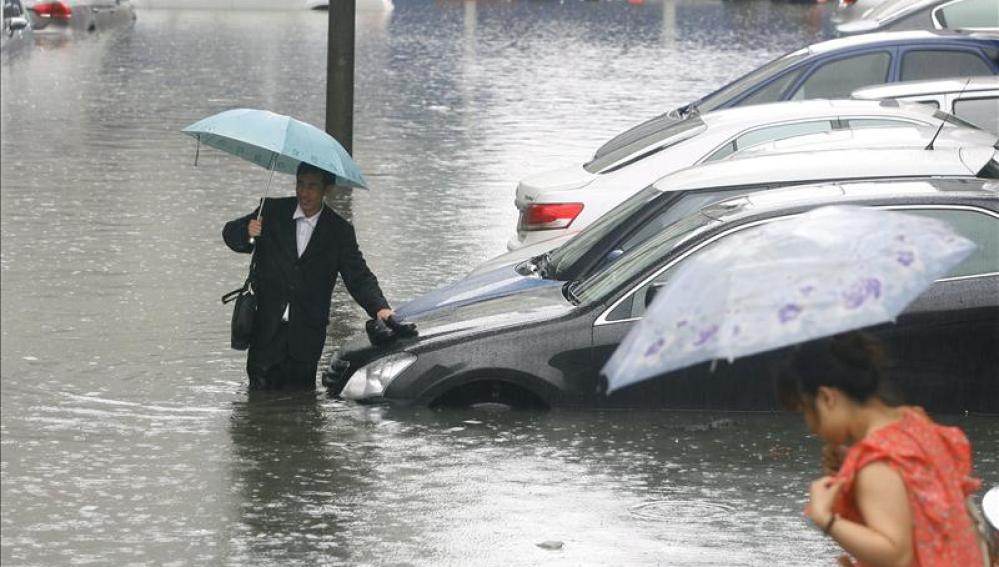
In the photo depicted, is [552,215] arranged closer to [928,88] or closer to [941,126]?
[941,126]

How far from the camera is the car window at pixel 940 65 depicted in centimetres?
1455

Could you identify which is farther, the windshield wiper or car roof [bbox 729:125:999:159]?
car roof [bbox 729:125:999:159]

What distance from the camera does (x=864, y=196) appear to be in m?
8.56

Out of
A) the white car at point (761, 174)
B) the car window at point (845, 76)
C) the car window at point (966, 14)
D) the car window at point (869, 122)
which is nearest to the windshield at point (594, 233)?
Answer: the white car at point (761, 174)

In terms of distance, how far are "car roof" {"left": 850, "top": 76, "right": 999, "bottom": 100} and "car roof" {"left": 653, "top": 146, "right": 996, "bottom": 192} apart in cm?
332

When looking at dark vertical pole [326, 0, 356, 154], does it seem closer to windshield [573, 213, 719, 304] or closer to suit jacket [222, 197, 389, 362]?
suit jacket [222, 197, 389, 362]

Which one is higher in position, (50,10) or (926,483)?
(50,10)

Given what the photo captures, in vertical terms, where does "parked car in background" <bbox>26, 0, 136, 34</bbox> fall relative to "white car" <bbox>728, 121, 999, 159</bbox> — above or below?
above

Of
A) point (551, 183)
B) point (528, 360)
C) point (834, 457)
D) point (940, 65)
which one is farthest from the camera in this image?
point (940, 65)

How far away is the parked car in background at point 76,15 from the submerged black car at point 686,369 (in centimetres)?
2802

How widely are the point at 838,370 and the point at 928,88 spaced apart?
985 centimetres

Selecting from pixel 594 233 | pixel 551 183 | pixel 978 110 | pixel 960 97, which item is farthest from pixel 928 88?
pixel 594 233

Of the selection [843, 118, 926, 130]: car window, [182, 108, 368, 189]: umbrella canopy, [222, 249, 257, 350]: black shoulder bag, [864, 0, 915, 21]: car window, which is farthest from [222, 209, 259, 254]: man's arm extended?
[864, 0, 915, 21]: car window

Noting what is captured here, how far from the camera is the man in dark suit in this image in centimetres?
918
